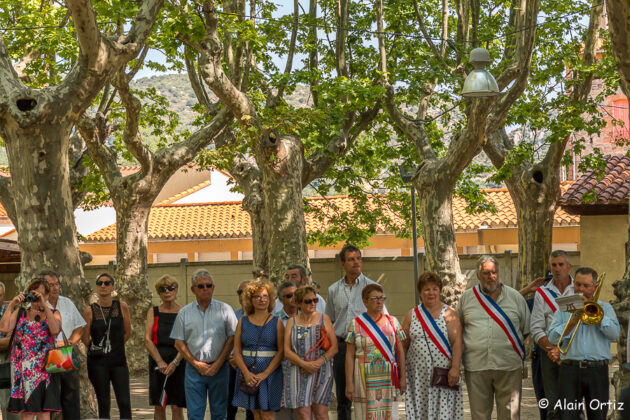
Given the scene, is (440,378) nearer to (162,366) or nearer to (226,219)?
(162,366)

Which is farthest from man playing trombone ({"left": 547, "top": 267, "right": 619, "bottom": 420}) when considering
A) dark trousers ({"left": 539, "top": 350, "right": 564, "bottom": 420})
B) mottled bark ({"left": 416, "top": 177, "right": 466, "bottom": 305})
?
mottled bark ({"left": 416, "top": 177, "right": 466, "bottom": 305})

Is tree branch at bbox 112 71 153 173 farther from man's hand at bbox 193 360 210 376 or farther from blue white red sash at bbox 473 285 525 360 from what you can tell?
blue white red sash at bbox 473 285 525 360

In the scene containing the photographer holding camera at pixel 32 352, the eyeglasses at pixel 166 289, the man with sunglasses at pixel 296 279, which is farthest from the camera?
the man with sunglasses at pixel 296 279

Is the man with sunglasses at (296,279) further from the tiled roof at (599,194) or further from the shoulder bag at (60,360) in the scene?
the tiled roof at (599,194)

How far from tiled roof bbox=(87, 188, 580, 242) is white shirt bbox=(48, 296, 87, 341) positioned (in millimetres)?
24002

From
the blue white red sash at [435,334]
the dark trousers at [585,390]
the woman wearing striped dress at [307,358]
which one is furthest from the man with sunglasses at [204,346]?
the dark trousers at [585,390]

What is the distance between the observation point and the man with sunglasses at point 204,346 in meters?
9.17

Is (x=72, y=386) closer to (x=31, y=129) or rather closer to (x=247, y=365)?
(x=247, y=365)

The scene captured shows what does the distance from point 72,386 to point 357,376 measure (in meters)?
2.99

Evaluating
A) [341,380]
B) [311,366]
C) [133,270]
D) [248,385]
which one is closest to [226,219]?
[133,270]

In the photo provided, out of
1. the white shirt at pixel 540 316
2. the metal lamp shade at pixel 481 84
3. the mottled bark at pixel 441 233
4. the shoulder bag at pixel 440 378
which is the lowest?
the shoulder bag at pixel 440 378

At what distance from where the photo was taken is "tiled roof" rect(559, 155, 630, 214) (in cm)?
1850

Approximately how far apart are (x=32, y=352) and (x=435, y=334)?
3.95 m

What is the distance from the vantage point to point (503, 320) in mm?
8500
